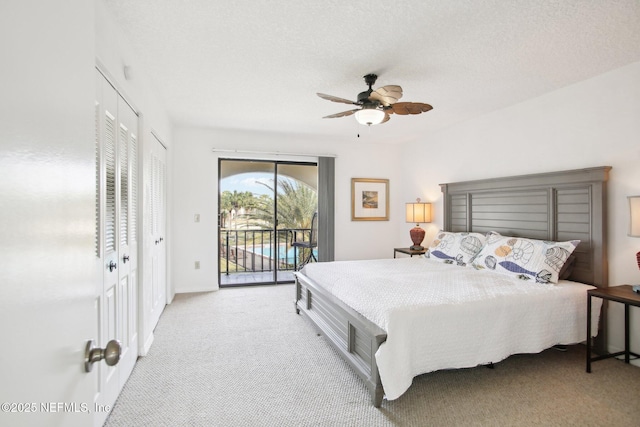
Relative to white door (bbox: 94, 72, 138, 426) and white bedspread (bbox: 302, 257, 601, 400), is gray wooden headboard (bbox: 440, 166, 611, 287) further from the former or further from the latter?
white door (bbox: 94, 72, 138, 426)

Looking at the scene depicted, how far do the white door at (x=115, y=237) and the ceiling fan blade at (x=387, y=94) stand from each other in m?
1.87

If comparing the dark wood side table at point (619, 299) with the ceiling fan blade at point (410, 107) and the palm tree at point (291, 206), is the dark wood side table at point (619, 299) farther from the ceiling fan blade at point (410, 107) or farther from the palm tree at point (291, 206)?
the palm tree at point (291, 206)

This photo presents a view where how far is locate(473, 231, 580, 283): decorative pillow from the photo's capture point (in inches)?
112

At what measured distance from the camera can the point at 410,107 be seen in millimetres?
2830

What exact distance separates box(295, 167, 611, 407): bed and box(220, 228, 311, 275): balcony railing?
87.4 inches

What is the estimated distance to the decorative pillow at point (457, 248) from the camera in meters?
3.70

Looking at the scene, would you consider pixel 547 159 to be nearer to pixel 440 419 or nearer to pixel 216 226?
pixel 440 419

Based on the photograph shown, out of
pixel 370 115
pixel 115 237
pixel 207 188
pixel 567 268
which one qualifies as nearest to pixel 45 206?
pixel 115 237

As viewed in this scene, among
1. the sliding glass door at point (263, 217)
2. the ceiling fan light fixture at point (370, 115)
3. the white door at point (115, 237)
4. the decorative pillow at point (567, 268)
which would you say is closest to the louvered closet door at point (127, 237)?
the white door at point (115, 237)

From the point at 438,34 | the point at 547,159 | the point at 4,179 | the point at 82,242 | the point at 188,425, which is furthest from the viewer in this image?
the point at 547,159

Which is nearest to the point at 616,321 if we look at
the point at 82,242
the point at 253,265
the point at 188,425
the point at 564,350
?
the point at 564,350

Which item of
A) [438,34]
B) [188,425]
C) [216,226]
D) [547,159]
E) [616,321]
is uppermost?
[438,34]

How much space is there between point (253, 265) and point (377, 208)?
8.54 ft

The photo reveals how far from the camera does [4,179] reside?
448 millimetres
